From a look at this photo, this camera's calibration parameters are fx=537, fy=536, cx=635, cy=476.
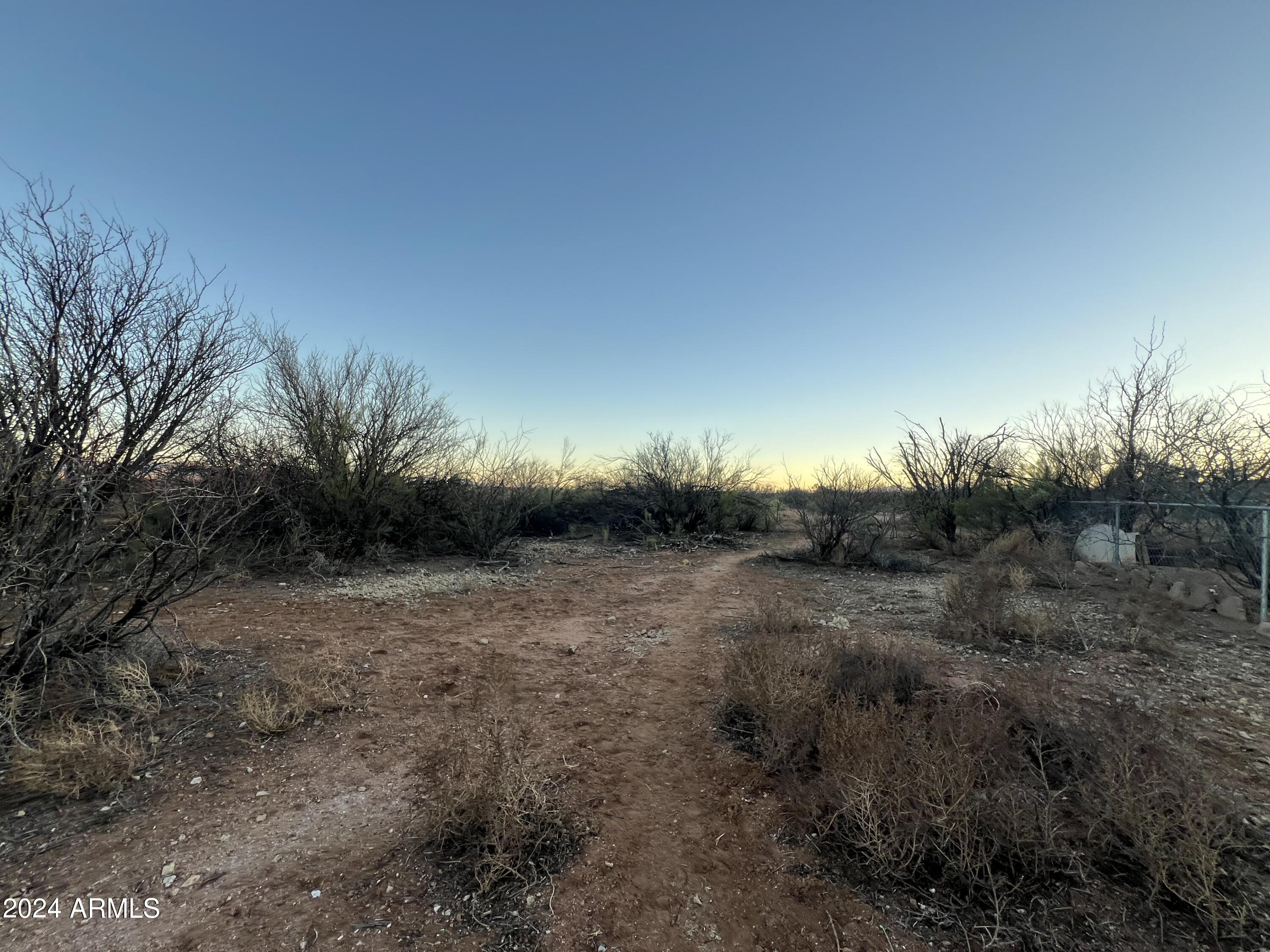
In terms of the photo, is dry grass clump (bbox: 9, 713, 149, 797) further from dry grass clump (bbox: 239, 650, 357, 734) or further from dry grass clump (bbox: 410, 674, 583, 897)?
dry grass clump (bbox: 410, 674, 583, 897)

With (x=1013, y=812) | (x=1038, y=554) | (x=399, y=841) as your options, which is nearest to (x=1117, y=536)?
(x=1038, y=554)

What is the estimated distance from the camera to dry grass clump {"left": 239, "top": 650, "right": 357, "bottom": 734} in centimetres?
364

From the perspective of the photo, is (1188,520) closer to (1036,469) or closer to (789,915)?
(1036,469)

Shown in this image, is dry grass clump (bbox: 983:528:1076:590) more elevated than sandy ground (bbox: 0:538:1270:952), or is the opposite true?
dry grass clump (bbox: 983:528:1076:590)

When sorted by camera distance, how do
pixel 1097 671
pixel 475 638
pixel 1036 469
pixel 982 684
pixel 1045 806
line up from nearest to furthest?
pixel 1045 806 < pixel 982 684 < pixel 1097 671 < pixel 475 638 < pixel 1036 469

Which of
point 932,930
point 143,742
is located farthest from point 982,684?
point 143,742

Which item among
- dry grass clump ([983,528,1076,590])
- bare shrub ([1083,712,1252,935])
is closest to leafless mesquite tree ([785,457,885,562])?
dry grass clump ([983,528,1076,590])

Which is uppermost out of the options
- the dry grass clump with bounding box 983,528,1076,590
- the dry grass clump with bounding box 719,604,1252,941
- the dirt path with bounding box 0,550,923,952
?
the dry grass clump with bounding box 983,528,1076,590

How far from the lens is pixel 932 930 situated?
210cm

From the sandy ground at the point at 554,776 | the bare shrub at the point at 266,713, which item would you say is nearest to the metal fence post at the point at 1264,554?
the sandy ground at the point at 554,776

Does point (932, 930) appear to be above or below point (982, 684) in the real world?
below

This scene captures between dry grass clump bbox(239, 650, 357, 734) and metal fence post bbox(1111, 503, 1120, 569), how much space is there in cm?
1109

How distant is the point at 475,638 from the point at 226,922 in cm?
410

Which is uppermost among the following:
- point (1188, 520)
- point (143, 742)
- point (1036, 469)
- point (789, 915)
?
point (1036, 469)
